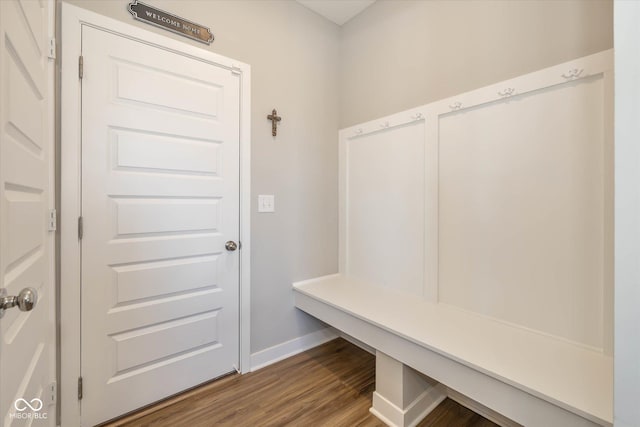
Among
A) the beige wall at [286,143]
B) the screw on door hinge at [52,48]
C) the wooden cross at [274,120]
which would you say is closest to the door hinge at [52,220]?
the screw on door hinge at [52,48]

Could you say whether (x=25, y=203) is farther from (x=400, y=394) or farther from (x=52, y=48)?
(x=400, y=394)

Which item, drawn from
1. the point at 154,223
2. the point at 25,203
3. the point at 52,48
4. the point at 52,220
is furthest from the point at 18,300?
the point at 52,48

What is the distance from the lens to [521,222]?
1.39 m

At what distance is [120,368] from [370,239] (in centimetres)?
178

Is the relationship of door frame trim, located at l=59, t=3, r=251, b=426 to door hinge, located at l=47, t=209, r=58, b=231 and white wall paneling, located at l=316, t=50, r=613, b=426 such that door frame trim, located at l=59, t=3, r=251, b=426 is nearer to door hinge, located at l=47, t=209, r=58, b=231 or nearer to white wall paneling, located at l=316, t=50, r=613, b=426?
door hinge, located at l=47, t=209, r=58, b=231

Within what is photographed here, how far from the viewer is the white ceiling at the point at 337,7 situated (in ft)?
7.01

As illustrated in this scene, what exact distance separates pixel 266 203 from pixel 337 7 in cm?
171

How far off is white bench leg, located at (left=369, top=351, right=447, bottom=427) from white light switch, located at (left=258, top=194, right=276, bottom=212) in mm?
1204

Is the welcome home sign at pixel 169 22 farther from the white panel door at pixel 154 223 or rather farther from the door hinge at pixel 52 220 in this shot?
the door hinge at pixel 52 220

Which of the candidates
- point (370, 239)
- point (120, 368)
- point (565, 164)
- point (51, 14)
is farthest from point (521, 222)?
point (51, 14)

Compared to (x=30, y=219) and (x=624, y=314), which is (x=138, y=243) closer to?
(x=30, y=219)

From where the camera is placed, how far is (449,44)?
5.52 feet

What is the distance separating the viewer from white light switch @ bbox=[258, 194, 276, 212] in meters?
1.98

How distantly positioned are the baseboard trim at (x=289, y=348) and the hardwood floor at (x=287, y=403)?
0.19 feet
